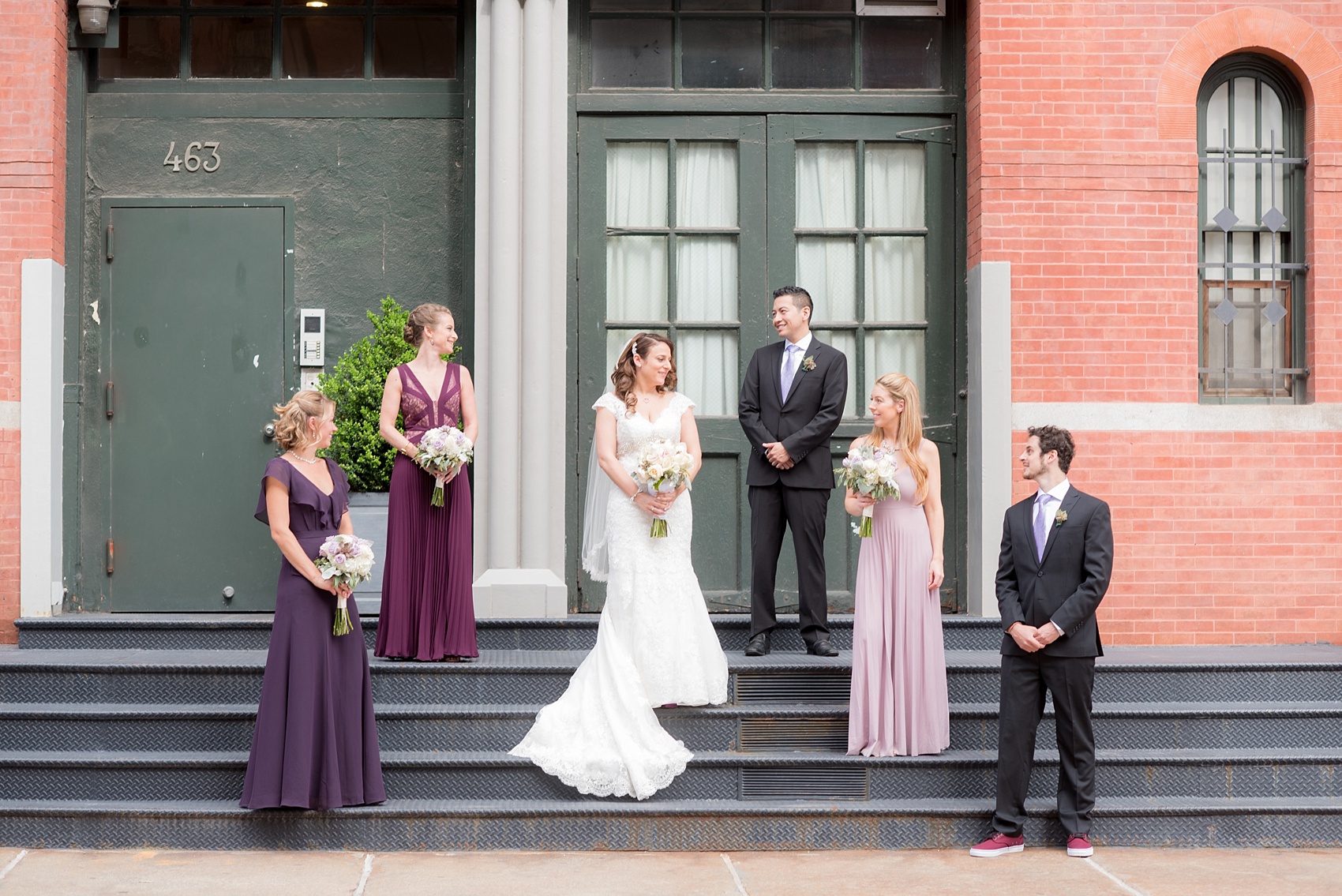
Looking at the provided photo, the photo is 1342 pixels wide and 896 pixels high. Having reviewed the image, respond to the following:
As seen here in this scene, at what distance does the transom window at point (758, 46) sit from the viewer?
8586 millimetres

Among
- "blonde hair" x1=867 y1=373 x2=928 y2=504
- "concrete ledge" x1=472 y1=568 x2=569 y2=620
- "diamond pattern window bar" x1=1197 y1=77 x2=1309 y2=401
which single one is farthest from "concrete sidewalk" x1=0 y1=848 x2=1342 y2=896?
"diamond pattern window bar" x1=1197 y1=77 x2=1309 y2=401

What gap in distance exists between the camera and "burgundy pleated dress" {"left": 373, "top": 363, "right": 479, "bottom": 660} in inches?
275

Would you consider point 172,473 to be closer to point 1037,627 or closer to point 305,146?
point 305,146

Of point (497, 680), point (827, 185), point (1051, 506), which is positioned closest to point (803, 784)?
point (497, 680)

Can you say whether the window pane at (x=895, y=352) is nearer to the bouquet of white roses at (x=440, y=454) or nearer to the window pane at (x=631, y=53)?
the window pane at (x=631, y=53)

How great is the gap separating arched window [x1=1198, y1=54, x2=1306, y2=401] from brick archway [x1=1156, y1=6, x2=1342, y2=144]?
158mm

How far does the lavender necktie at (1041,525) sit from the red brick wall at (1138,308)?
216 centimetres

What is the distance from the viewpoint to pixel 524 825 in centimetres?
618

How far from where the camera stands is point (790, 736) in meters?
6.62

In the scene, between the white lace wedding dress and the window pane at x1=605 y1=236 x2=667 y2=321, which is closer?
the white lace wedding dress

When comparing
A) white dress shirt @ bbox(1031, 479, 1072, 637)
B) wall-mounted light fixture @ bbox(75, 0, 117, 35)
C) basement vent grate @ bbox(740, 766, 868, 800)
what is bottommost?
basement vent grate @ bbox(740, 766, 868, 800)

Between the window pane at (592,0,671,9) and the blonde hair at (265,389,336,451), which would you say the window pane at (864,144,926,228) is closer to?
the window pane at (592,0,671,9)

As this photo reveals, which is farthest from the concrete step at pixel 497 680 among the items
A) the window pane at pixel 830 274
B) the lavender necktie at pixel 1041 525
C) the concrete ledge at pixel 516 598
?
the window pane at pixel 830 274

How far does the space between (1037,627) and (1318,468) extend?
3.40 metres
